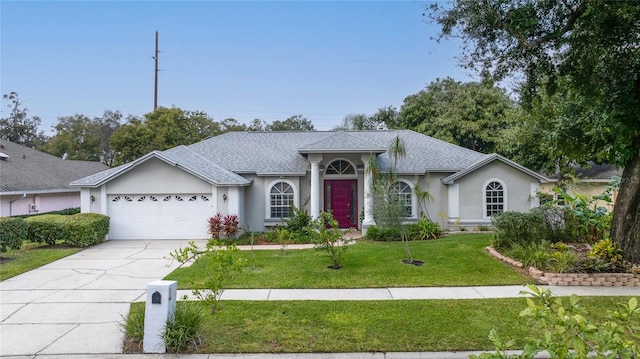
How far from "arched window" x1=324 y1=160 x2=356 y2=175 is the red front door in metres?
0.37

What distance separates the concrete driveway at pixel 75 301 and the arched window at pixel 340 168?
780 cm

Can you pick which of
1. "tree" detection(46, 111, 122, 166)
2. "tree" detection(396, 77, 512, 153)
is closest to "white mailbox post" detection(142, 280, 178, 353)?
"tree" detection(396, 77, 512, 153)

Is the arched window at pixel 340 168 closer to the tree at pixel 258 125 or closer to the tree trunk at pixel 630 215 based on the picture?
the tree trunk at pixel 630 215

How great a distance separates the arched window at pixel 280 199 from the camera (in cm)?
1641

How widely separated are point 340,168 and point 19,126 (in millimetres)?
43048

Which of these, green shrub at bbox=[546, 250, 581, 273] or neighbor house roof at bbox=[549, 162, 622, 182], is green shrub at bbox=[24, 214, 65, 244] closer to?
green shrub at bbox=[546, 250, 581, 273]

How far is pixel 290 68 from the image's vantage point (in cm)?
2558

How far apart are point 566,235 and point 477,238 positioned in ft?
9.57

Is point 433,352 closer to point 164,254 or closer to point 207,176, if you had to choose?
point 164,254

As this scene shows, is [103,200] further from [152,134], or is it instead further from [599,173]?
[599,173]

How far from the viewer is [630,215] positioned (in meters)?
8.80

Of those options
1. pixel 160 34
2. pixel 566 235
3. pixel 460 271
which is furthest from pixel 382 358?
pixel 160 34

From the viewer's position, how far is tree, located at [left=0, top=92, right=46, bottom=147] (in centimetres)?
4003

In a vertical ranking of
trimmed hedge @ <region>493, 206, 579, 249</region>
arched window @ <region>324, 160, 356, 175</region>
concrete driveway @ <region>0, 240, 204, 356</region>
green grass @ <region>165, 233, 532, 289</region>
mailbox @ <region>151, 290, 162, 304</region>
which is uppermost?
arched window @ <region>324, 160, 356, 175</region>
